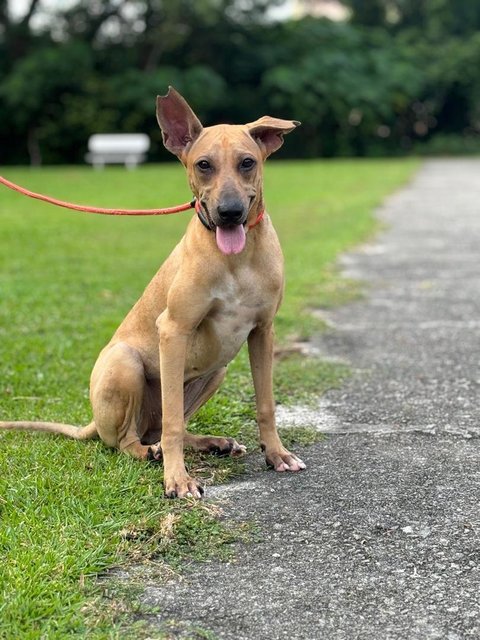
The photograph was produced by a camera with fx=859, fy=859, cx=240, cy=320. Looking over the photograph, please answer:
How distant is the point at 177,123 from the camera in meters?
3.65

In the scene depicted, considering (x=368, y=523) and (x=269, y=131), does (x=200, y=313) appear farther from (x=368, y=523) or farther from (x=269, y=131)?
(x=368, y=523)

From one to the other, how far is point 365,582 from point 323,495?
2.41ft

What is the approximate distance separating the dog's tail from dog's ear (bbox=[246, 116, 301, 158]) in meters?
1.54

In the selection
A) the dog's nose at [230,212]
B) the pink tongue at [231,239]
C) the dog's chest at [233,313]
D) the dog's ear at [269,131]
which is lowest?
the dog's chest at [233,313]

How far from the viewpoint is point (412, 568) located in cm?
293

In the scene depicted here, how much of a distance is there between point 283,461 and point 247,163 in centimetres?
133

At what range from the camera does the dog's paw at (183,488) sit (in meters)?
3.44

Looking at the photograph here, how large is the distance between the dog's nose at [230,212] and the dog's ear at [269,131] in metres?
0.46

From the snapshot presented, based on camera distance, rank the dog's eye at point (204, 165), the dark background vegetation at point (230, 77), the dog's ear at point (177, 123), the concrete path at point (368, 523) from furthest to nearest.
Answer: the dark background vegetation at point (230, 77), the dog's ear at point (177, 123), the dog's eye at point (204, 165), the concrete path at point (368, 523)

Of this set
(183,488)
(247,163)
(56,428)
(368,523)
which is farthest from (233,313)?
(56,428)

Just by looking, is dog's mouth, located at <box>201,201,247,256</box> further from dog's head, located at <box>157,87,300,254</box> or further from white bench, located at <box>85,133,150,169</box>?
white bench, located at <box>85,133,150,169</box>

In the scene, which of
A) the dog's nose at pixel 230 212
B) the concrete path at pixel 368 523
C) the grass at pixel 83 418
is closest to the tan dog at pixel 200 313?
the dog's nose at pixel 230 212

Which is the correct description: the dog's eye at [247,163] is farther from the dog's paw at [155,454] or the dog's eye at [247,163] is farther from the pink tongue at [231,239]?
the dog's paw at [155,454]

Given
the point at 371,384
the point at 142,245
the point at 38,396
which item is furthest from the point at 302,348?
the point at 142,245
